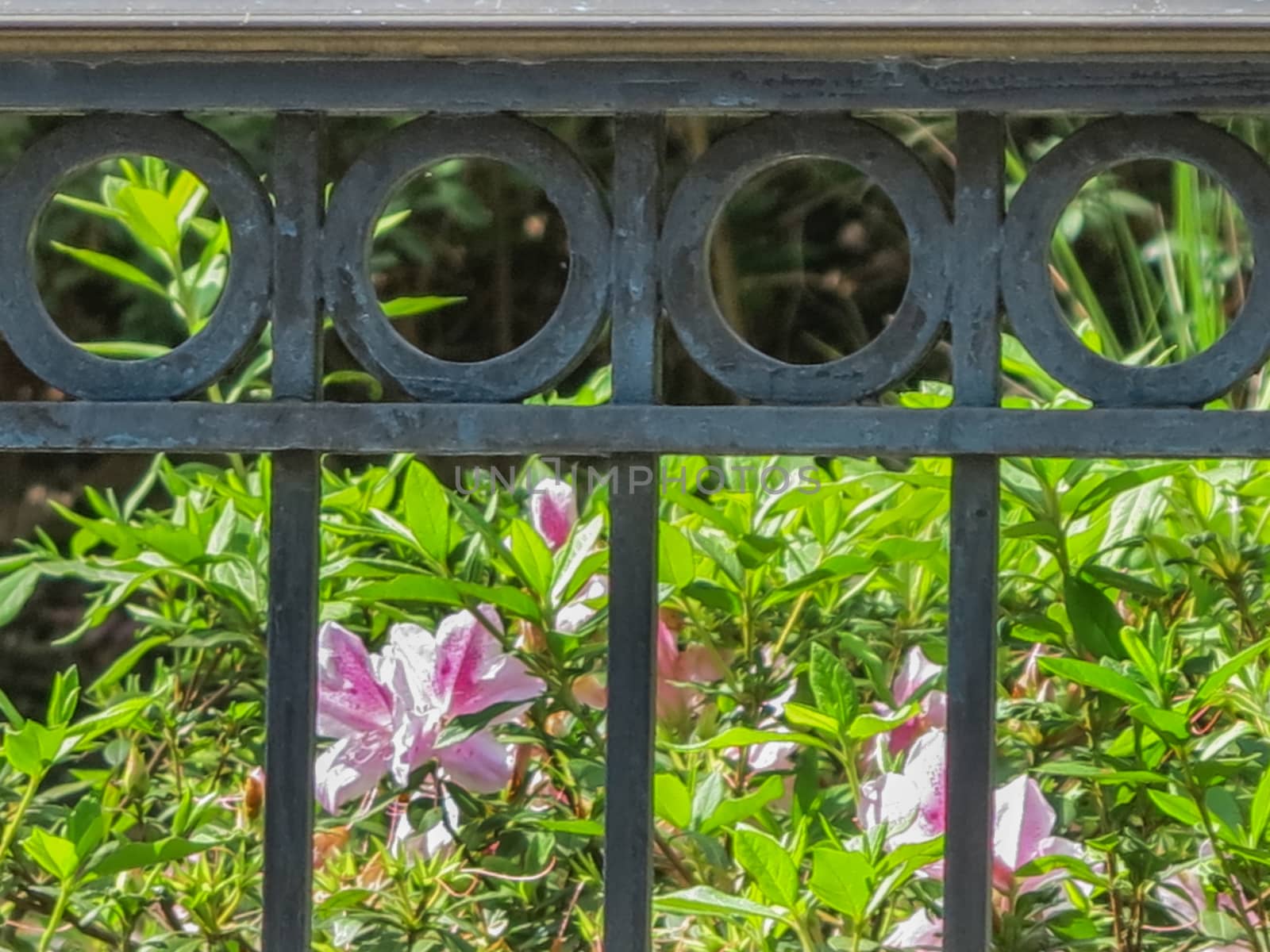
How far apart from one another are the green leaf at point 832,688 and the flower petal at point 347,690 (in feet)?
1.00

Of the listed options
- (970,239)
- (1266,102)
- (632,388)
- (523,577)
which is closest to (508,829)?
(523,577)

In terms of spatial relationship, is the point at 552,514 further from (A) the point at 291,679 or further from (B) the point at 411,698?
(A) the point at 291,679

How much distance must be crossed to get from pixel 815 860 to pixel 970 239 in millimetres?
335

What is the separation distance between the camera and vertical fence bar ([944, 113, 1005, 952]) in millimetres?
819

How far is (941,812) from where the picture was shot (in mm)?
1016

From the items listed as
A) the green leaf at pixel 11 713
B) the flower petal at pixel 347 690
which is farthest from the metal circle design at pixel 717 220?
the green leaf at pixel 11 713

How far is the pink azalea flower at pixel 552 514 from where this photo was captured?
1.19 m

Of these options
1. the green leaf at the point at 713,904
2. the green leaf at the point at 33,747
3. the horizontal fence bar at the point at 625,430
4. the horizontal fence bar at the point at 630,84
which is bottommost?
the green leaf at the point at 713,904

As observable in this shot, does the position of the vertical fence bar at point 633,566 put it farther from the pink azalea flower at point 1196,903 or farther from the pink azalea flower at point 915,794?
the pink azalea flower at point 1196,903

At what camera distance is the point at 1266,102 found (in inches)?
31.4

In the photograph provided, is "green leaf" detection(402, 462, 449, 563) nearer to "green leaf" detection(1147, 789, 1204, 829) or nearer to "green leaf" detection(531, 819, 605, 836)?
"green leaf" detection(531, 819, 605, 836)

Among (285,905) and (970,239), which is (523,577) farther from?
(970,239)

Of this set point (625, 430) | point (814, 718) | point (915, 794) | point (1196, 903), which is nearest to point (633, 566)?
point (625, 430)

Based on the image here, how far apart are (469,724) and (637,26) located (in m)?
0.45
